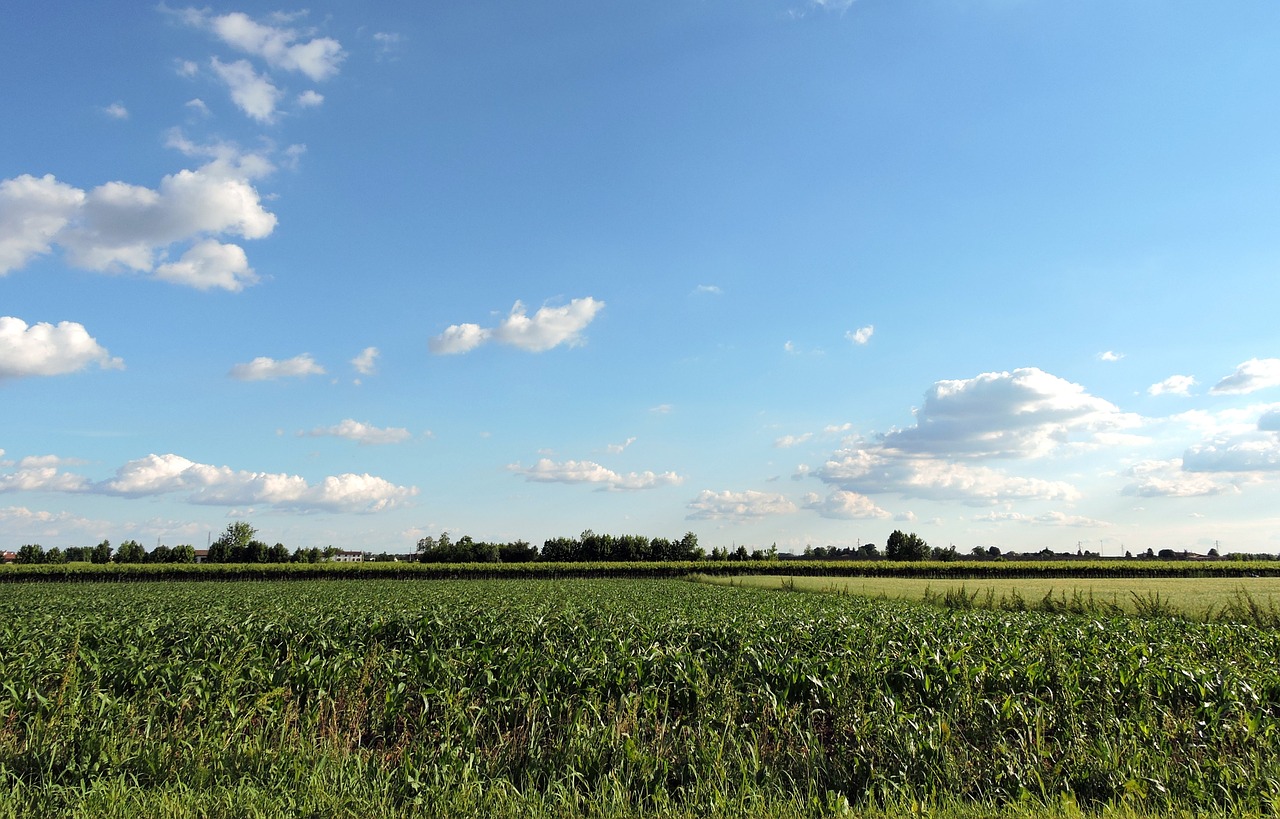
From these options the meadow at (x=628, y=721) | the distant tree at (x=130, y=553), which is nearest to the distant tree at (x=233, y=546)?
the distant tree at (x=130, y=553)

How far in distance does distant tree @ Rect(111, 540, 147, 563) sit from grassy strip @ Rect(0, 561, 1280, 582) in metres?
85.4

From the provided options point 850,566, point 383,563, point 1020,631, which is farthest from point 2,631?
point 850,566

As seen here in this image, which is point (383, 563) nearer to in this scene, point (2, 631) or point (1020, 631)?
point (2, 631)

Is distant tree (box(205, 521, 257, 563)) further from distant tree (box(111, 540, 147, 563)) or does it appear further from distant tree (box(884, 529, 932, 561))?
distant tree (box(884, 529, 932, 561))

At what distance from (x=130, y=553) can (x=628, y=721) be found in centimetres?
18484

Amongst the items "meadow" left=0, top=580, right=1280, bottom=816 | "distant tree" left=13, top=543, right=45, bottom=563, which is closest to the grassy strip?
"meadow" left=0, top=580, right=1280, bottom=816

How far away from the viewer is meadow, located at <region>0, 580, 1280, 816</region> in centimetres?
736

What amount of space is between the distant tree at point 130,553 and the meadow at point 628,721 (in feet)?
552

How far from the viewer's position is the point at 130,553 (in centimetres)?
15225

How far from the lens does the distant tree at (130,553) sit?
148175 millimetres

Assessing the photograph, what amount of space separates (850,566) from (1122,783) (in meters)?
81.1

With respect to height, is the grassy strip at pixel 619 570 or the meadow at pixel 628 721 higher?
the meadow at pixel 628 721

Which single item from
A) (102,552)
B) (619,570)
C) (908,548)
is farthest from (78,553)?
(908,548)

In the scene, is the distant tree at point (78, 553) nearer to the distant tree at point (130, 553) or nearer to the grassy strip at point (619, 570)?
the distant tree at point (130, 553)
